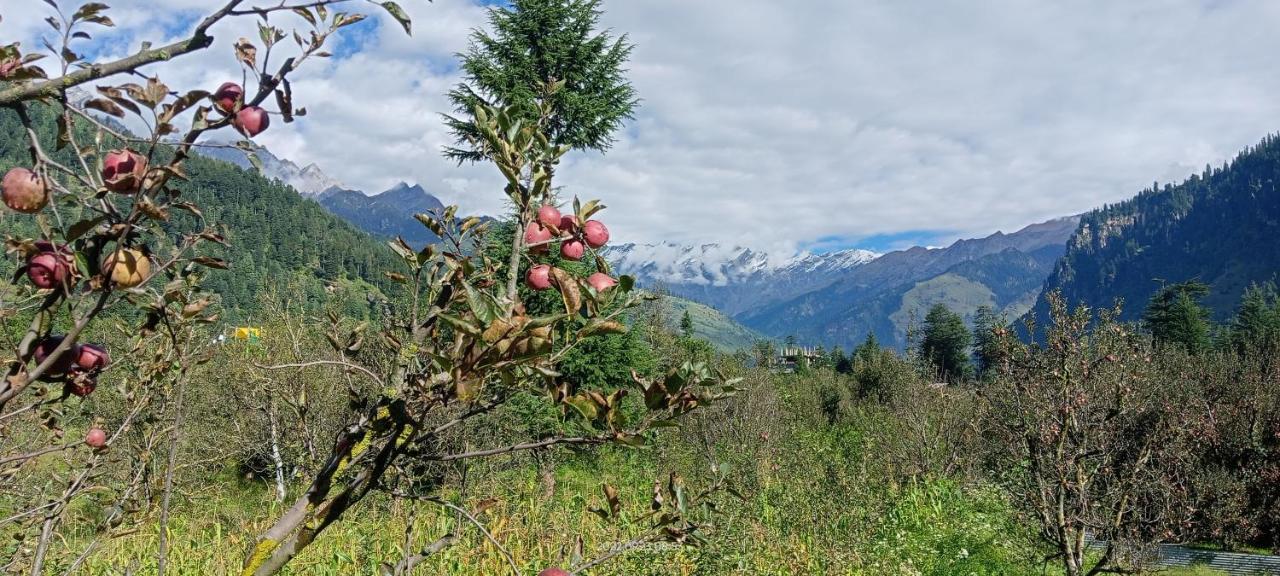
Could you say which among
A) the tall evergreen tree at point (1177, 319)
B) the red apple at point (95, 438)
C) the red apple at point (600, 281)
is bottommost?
the tall evergreen tree at point (1177, 319)

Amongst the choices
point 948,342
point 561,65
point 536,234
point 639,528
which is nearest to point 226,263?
point 536,234

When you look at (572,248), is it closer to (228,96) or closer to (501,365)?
(501,365)

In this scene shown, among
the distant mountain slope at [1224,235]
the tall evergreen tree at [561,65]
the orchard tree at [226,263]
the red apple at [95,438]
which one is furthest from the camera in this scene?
the distant mountain slope at [1224,235]

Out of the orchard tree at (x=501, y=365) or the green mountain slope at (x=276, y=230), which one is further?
the green mountain slope at (x=276, y=230)

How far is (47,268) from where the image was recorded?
1049mm

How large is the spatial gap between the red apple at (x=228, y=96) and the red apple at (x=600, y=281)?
26.9 inches

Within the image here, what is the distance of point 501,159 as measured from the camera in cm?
133

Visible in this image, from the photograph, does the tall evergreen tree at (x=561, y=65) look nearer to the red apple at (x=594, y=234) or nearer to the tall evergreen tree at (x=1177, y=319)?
the red apple at (x=594, y=234)

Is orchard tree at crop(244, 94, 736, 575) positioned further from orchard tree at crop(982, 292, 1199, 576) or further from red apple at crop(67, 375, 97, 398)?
orchard tree at crop(982, 292, 1199, 576)

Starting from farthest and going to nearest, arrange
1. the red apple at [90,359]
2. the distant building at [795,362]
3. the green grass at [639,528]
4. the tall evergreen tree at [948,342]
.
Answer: the distant building at [795,362] < the tall evergreen tree at [948,342] < the green grass at [639,528] < the red apple at [90,359]

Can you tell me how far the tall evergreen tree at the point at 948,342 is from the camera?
2066 inches

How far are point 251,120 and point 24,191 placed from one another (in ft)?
1.09

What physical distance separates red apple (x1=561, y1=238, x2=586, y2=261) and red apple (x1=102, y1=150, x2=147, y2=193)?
700mm

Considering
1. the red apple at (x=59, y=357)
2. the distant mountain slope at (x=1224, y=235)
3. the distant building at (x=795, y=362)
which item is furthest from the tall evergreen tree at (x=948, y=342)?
the distant mountain slope at (x=1224, y=235)
